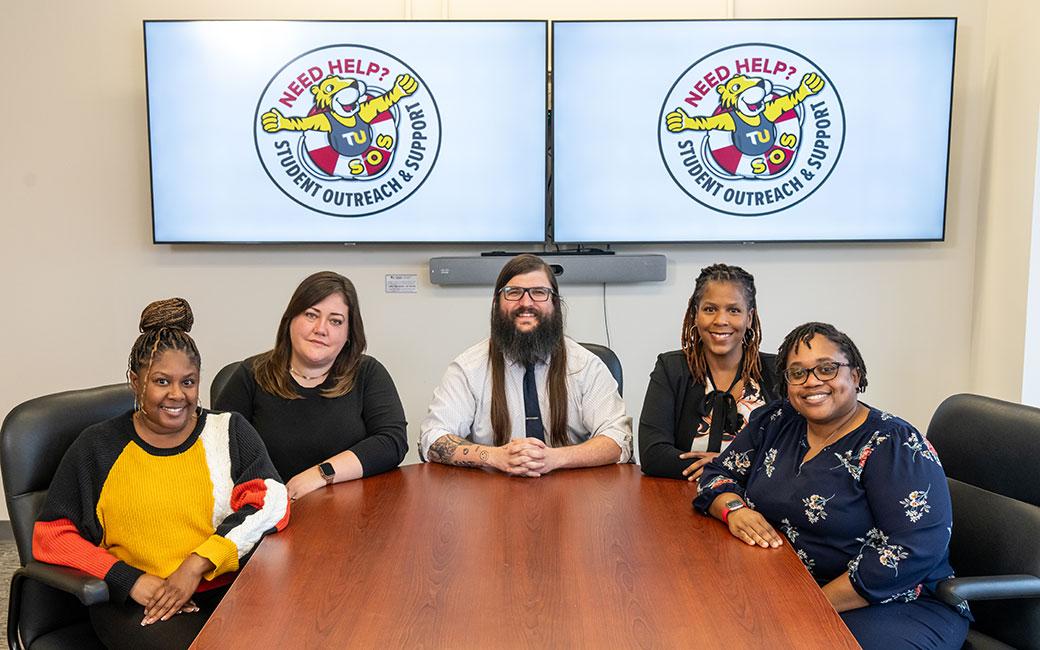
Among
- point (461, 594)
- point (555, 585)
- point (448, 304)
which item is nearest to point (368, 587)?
point (461, 594)

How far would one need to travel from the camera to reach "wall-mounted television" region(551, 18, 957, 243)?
3883mm

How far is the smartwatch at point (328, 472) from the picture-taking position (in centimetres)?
245

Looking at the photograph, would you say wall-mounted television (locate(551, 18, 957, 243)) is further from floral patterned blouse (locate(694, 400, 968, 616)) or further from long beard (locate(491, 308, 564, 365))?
floral patterned blouse (locate(694, 400, 968, 616))

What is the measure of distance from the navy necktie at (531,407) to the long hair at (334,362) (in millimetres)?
568

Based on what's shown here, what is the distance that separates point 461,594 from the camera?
5.34 feet

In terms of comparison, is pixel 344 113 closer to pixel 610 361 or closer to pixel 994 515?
pixel 610 361

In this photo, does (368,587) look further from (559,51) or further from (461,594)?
(559,51)

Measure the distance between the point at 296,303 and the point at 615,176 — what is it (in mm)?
1825

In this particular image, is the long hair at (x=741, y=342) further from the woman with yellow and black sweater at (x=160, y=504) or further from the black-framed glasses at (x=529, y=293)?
the woman with yellow and black sweater at (x=160, y=504)

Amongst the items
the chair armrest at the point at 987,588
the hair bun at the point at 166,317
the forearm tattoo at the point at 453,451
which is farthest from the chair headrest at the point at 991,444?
the hair bun at the point at 166,317

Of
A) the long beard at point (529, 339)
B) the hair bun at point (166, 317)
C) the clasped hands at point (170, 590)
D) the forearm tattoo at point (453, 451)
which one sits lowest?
the clasped hands at point (170, 590)

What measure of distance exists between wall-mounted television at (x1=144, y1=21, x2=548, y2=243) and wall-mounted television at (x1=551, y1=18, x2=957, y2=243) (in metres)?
0.22

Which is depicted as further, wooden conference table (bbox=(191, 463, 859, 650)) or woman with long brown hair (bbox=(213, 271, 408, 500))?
woman with long brown hair (bbox=(213, 271, 408, 500))

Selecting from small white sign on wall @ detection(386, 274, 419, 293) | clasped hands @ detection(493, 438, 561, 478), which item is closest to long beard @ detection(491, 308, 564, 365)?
clasped hands @ detection(493, 438, 561, 478)
